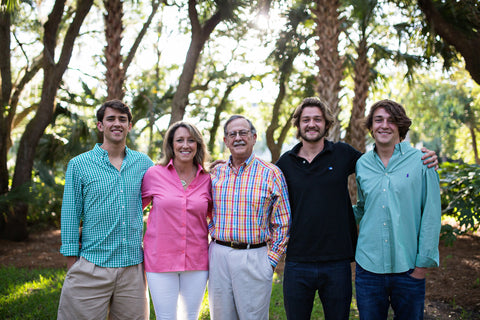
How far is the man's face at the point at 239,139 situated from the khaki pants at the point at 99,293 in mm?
1313

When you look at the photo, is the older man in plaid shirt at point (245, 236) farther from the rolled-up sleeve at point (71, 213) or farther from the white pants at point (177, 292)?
the rolled-up sleeve at point (71, 213)

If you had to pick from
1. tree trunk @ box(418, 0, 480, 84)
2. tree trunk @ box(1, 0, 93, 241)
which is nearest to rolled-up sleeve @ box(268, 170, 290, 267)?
tree trunk @ box(418, 0, 480, 84)

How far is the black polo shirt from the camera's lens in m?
3.26

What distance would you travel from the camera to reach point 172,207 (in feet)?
11.0

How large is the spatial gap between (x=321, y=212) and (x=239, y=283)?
874 mm

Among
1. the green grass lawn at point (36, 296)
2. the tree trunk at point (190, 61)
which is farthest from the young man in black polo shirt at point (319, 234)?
the tree trunk at point (190, 61)

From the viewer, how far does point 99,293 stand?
3.23 meters

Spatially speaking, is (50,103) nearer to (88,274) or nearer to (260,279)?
(88,274)

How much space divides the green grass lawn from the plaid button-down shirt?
2372 mm

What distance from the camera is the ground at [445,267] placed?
222 inches

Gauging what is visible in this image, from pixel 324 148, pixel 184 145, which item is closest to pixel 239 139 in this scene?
pixel 184 145

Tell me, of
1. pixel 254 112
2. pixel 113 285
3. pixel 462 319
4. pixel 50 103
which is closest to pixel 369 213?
pixel 113 285

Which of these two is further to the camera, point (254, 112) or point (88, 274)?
point (254, 112)

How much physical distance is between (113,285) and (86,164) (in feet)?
3.34
